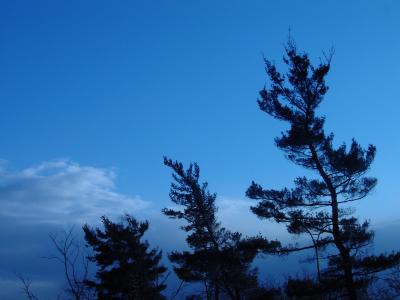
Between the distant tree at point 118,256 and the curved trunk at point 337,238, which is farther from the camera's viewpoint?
the distant tree at point 118,256

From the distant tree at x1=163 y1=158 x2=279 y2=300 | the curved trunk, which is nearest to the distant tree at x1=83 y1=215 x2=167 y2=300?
the distant tree at x1=163 y1=158 x2=279 y2=300

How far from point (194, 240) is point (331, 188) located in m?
12.0

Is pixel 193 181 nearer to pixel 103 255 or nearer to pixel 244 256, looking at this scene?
pixel 244 256

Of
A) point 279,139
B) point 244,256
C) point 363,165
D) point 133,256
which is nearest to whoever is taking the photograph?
point 363,165

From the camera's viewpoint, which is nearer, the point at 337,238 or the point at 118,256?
the point at 337,238

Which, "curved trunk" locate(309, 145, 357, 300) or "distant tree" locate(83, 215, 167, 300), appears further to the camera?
"distant tree" locate(83, 215, 167, 300)

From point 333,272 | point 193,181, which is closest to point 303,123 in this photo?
point 333,272

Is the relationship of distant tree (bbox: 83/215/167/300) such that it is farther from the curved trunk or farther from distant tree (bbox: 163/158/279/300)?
Answer: the curved trunk

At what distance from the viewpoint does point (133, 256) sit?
33.5 m

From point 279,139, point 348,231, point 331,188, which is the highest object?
point 279,139

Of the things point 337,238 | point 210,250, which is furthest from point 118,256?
point 337,238

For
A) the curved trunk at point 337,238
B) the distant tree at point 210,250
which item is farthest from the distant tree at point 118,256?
the curved trunk at point 337,238

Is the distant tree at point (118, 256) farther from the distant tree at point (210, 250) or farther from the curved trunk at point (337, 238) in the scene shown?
the curved trunk at point (337, 238)

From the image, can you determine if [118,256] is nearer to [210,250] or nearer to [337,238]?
[210,250]
